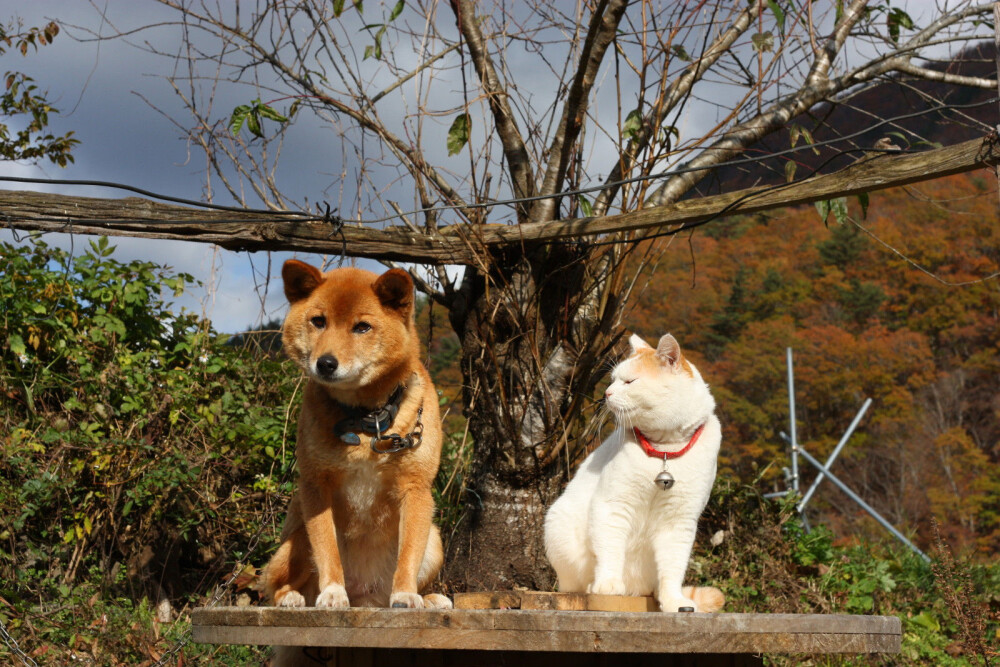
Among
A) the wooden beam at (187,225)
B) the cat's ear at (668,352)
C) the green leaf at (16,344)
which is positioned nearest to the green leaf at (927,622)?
the cat's ear at (668,352)

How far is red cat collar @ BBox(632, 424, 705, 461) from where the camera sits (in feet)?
11.4

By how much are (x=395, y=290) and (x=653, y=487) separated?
1.32 m

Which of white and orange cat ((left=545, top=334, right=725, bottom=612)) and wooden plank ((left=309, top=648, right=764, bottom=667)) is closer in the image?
wooden plank ((left=309, top=648, right=764, bottom=667))

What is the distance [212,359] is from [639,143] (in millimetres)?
3286

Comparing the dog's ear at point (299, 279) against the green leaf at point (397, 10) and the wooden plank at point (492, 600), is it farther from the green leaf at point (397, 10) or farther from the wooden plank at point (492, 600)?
the green leaf at point (397, 10)

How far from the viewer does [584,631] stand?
238 cm

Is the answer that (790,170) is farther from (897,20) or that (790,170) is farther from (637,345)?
(897,20)

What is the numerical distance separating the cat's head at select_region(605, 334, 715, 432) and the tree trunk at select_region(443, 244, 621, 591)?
1.07 meters

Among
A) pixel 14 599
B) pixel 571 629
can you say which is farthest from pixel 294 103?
pixel 571 629

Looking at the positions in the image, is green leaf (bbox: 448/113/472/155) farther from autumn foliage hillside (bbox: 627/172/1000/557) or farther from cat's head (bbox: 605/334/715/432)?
autumn foliage hillside (bbox: 627/172/1000/557)

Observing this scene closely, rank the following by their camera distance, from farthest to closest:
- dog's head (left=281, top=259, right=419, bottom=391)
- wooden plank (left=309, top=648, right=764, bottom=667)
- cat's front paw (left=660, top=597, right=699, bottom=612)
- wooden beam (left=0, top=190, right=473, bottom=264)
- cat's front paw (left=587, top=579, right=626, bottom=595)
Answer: wooden beam (left=0, top=190, right=473, bottom=264), cat's front paw (left=587, top=579, right=626, bottom=595), cat's front paw (left=660, top=597, right=699, bottom=612), dog's head (left=281, top=259, right=419, bottom=391), wooden plank (left=309, top=648, right=764, bottom=667)

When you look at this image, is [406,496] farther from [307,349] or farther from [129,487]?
[129,487]

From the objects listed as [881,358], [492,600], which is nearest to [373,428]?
[492,600]

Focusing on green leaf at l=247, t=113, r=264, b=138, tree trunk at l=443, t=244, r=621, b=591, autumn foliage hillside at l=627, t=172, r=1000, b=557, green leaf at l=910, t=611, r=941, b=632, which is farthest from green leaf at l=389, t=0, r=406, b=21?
autumn foliage hillside at l=627, t=172, r=1000, b=557
